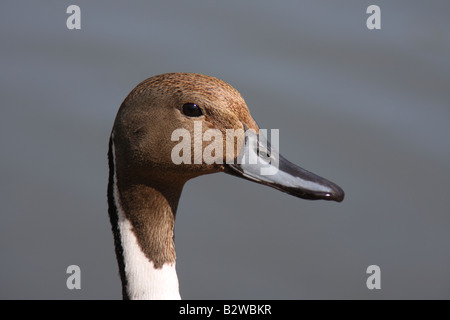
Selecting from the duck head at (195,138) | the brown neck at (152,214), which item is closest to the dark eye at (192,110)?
the duck head at (195,138)

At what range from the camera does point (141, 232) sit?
2.49 m

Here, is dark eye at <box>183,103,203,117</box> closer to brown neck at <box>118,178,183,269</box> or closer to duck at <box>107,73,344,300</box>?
duck at <box>107,73,344,300</box>

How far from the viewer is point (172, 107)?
7.66 feet

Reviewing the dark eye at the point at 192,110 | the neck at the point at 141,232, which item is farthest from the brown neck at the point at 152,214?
the dark eye at the point at 192,110

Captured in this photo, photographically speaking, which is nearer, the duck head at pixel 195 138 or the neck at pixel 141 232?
the duck head at pixel 195 138

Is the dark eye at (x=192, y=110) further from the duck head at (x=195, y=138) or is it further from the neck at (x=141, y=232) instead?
the neck at (x=141, y=232)

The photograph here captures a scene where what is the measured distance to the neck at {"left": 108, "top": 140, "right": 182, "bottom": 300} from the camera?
8.05ft

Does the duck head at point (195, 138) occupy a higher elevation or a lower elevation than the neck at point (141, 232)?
higher

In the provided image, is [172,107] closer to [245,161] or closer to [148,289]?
[245,161]

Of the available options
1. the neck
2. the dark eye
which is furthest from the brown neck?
the dark eye

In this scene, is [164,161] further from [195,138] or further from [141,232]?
[141,232]

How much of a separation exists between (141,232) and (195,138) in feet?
1.45

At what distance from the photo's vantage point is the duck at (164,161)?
234 centimetres

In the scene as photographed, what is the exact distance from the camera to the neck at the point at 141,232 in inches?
96.7
